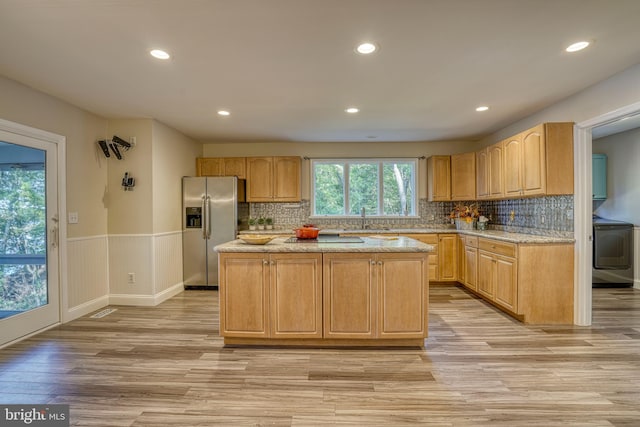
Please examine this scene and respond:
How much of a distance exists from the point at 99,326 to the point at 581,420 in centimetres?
419

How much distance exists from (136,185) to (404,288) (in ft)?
11.7

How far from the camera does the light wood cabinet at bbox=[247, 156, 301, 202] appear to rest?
5.21m

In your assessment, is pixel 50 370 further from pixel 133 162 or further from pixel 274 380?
pixel 133 162

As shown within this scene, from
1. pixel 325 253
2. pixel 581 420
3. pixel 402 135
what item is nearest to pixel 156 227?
pixel 325 253

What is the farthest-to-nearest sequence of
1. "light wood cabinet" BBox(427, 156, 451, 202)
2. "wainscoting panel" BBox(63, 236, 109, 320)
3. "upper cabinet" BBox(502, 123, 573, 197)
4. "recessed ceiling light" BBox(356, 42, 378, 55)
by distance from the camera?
"light wood cabinet" BBox(427, 156, 451, 202), "wainscoting panel" BBox(63, 236, 109, 320), "upper cabinet" BBox(502, 123, 573, 197), "recessed ceiling light" BBox(356, 42, 378, 55)

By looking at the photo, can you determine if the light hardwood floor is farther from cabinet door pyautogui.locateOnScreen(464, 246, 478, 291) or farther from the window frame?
the window frame

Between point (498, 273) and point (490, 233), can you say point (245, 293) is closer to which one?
point (498, 273)

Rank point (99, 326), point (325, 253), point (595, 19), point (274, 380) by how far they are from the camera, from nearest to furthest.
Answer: point (595, 19) < point (274, 380) < point (325, 253) < point (99, 326)

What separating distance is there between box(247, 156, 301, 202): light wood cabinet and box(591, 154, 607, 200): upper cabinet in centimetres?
485

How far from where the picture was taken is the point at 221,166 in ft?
17.2

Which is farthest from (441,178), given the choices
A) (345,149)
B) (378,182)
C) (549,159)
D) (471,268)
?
(549,159)

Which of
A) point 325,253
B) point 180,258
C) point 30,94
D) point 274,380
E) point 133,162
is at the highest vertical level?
point 30,94

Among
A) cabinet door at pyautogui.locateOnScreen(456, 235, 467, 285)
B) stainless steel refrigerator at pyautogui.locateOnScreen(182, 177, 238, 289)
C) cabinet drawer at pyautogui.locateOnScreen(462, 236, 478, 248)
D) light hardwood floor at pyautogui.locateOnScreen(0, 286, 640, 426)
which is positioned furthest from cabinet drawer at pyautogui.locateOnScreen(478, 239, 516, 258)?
stainless steel refrigerator at pyautogui.locateOnScreen(182, 177, 238, 289)

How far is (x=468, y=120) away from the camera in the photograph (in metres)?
4.14
